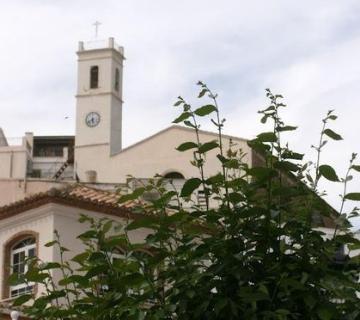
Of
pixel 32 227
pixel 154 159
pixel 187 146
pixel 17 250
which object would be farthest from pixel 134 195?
pixel 154 159

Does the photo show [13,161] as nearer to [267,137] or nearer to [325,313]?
[267,137]

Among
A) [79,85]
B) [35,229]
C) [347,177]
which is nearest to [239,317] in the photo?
[347,177]

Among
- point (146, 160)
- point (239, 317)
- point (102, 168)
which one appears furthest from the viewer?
point (102, 168)

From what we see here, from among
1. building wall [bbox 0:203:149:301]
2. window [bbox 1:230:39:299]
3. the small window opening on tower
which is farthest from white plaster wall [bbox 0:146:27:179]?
building wall [bbox 0:203:149:301]

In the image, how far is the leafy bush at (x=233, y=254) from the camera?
198 inches

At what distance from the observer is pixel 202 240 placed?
17.6ft

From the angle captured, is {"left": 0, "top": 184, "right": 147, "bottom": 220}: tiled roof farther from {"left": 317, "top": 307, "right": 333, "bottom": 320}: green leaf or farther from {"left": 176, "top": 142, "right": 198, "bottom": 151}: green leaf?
{"left": 317, "top": 307, "right": 333, "bottom": 320}: green leaf

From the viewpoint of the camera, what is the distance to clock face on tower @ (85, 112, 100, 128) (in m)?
68.2

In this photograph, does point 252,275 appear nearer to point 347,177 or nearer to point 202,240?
point 202,240

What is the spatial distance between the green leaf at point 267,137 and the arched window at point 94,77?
65.6 m

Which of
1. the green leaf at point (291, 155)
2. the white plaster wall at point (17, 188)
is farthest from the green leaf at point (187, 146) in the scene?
the white plaster wall at point (17, 188)

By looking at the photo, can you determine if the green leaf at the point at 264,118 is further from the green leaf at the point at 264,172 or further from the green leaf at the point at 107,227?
the green leaf at the point at 107,227

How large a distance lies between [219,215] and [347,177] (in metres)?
0.77

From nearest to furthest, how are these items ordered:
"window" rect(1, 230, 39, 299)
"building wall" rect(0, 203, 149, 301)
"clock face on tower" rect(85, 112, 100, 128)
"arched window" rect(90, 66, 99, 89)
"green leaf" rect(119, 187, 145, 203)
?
"green leaf" rect(119, 187, 145, 203)
"building wall" rect(0, 203, 149, 301)
"window" rect(1, 230, 39, 299)
"clock face on tower" rect(85, 112, 100, 128)
"arched window" rect(90, 66, 99, 89)
